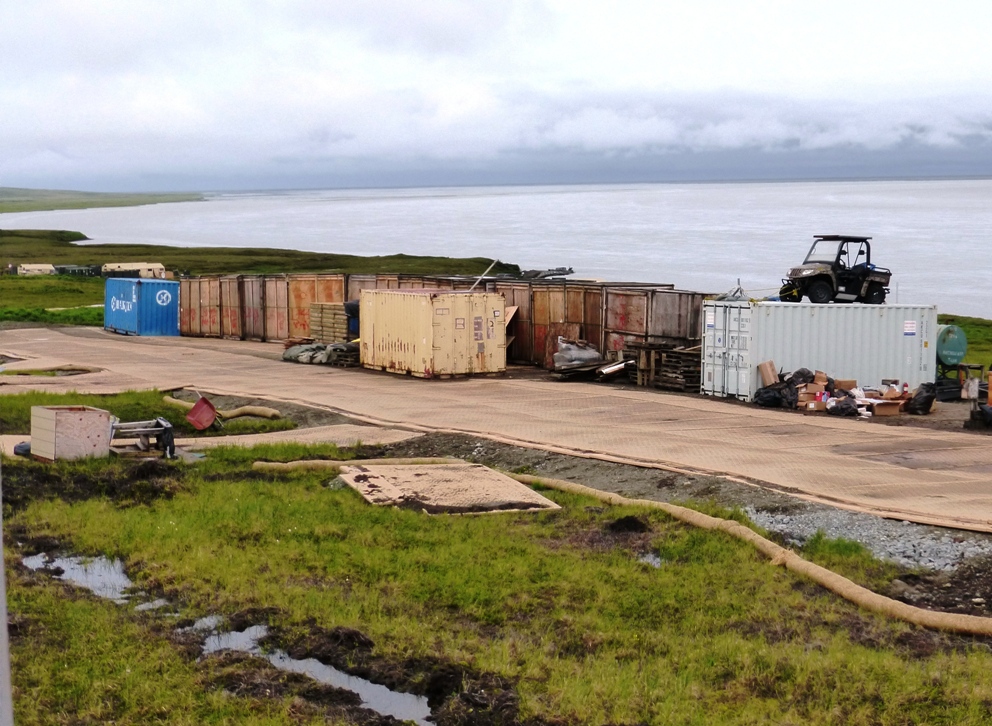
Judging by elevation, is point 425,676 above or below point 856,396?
below

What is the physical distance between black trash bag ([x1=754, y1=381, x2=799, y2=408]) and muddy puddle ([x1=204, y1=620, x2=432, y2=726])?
53.1ft

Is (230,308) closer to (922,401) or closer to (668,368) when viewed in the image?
(668,368)

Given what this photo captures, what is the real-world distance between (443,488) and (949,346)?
52.7ft

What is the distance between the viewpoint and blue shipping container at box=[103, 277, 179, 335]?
4734 cm

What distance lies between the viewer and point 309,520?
14.1 meters

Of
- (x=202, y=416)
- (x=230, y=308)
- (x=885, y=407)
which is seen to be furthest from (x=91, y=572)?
(x=230, y=308)

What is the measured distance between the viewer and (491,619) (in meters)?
10.8

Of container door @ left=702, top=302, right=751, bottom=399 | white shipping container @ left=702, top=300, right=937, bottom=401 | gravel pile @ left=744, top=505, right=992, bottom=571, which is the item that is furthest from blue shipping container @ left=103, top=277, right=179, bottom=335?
gravel pile @ left=744, top=505, right=992, bottom=571

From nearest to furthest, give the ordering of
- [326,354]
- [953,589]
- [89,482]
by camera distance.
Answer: [953,589], [89,482], [326,354]

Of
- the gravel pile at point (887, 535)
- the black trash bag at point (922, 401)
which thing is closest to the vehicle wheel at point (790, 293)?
the black trash bag at point (922, 401)

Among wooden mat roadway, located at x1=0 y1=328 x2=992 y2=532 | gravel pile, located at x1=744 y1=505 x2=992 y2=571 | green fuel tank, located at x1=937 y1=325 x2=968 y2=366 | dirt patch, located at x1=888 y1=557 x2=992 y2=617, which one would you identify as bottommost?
dirt patch, located at x1=888 y1=557 x2=992 y2=617

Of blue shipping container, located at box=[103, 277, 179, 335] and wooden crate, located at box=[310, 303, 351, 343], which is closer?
wooden crate, located at box=[310, 303, 351, 343]

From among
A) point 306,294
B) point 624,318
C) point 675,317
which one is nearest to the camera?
point 675,317

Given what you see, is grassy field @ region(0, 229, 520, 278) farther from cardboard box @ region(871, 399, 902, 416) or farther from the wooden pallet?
cardboard box @ region(871, 399, 902, 416)
